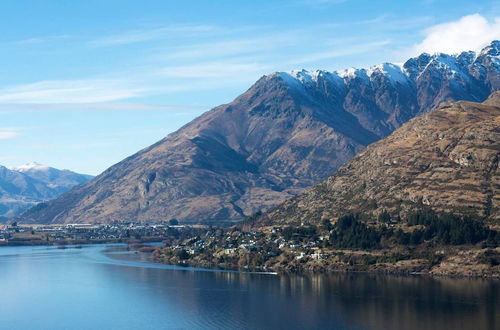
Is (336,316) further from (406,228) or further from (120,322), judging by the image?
(406,228)

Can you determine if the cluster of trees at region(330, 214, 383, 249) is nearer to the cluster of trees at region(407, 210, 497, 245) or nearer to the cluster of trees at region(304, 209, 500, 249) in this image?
the cluster of trees at region(304, 209, 500, 249)


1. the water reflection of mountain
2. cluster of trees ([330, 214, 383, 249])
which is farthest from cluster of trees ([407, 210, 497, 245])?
the water reflection of mountain

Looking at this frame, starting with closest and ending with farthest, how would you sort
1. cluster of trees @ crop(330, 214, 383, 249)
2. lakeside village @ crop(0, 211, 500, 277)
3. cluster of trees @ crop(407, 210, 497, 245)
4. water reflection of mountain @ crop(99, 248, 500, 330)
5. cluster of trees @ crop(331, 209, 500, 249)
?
water reflection of mountain @ crop(99, 248, 500, 330), lakeside village @ crop(0, 211, 500, 277), cluster of trees @ crop(407, 210, 497, 245), cluster of trees @ crop(331, 209, 500, 249), cluster of trees @ crop(330, 214, 383, 249)

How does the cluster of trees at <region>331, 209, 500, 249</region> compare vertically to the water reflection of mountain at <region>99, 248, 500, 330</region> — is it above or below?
above

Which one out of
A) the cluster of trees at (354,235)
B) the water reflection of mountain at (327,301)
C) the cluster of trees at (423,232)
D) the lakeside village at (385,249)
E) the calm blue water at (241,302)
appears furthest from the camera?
the cluster of trees at (354,235)

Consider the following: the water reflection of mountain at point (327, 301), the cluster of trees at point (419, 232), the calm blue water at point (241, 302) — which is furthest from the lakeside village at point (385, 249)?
the calm blue water at point (241, 302)

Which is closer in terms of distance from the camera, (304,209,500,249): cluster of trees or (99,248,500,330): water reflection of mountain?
(99,248,500,330): water reflection of mountain

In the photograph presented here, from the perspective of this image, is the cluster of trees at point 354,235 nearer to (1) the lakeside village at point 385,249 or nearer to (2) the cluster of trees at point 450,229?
(1) the lakeside village at point 385,249

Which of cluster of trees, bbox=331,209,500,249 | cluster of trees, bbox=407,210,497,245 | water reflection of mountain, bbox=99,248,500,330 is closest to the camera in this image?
water reflection of mountain, bbox=99,248,500,330

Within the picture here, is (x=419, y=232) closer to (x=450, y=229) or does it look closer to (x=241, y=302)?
(x=450, y=229)
